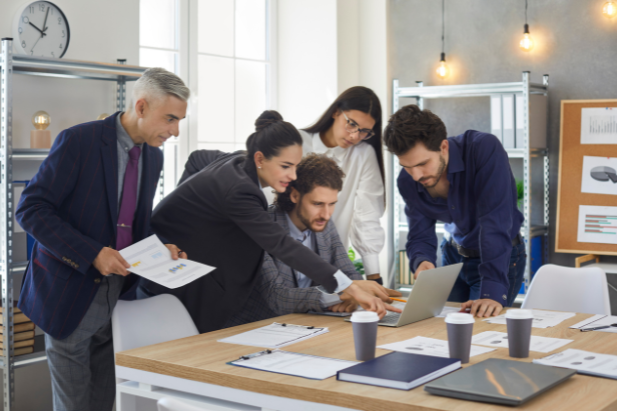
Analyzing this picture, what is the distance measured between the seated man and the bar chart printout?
217 cm

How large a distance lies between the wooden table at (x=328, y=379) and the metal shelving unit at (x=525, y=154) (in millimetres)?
2098

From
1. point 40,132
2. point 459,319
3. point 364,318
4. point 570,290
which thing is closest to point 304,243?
point 364,318

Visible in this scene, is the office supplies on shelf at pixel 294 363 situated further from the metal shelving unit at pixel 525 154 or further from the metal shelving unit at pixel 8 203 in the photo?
the metal shelving unit at pixel 525 154

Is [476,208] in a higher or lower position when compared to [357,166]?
lower

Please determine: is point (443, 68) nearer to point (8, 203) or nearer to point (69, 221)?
point (8, 203)

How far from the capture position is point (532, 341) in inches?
68.7

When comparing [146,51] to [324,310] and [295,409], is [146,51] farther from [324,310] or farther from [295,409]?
[295,409]

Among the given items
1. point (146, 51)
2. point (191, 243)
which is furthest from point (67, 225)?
point (146, 51)

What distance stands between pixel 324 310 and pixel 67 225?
89 cm

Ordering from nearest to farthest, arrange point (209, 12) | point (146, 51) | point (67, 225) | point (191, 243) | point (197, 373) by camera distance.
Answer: point (197, 373), point (67, 225), point (191, 243), point (146, 51), point (209, 12)

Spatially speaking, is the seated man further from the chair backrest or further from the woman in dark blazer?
the chair backrest

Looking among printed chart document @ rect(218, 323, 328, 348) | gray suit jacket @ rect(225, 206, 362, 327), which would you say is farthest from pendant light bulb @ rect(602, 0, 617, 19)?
printed chart document @ rect(218, 323, 328, 348)

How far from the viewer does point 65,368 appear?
211 cm

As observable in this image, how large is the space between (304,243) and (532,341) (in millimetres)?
972
